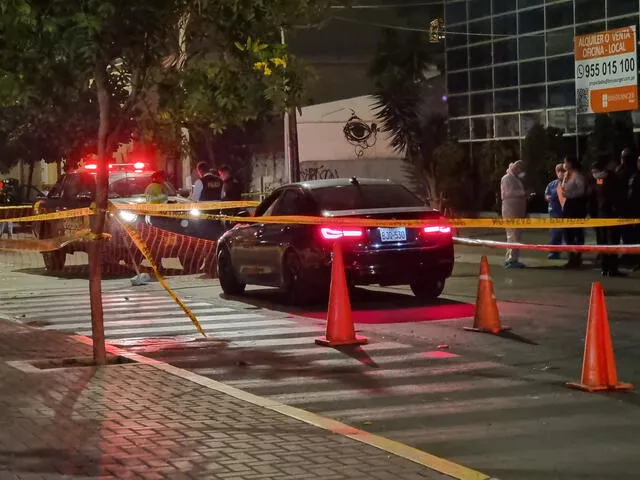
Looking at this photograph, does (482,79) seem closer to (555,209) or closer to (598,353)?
(555,209)

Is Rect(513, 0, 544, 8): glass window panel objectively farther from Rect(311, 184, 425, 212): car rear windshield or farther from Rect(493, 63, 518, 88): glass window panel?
Rect(311, 184, 425, 212): car rear windshield

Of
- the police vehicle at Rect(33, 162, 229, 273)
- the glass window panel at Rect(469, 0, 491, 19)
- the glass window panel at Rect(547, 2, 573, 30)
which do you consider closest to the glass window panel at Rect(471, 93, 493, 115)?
the glass window panel at Rect(469, 0, 491, 19)

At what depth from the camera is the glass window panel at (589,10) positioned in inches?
1239

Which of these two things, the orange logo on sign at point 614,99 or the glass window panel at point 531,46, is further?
the glass window panel at point 531,46

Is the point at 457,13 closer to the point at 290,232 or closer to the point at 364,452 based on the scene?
the point at 290,232

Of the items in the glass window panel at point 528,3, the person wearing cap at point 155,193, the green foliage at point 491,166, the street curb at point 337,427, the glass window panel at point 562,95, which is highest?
the glass window panel at point 528,3

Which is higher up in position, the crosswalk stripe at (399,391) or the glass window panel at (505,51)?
the glass window panel at (505,51)

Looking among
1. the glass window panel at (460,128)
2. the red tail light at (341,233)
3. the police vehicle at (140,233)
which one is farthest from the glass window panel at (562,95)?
the red tail light at (341,233)

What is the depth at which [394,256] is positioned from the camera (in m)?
Answer: 13.9

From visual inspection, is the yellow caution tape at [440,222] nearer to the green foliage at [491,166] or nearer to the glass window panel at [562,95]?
the glass window panel at [562,95]

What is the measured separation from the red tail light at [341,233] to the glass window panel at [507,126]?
21853 mm

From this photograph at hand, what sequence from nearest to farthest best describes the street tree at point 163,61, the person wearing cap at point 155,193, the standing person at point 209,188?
1. the street tree at point 163,61
2. the person wearing cap at point 155,193
3. the standing person at point 209,188

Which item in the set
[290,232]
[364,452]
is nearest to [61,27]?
[364,452]

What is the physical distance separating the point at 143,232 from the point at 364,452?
1325cm
